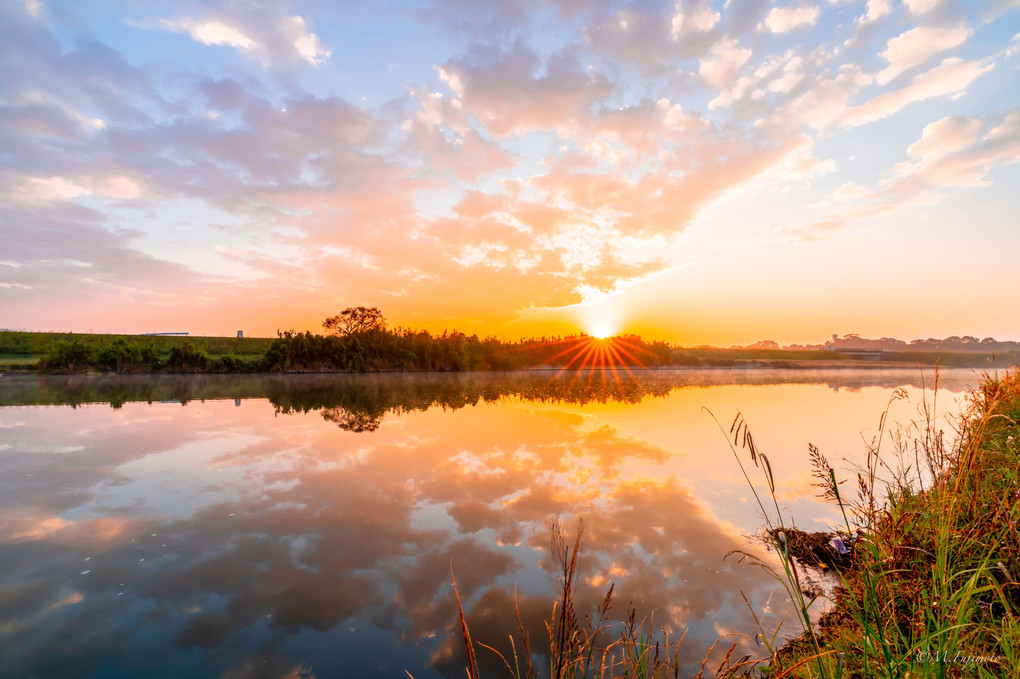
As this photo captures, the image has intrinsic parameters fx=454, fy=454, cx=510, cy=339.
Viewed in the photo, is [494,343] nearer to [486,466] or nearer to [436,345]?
[436,345]

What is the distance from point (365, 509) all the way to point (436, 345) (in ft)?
113

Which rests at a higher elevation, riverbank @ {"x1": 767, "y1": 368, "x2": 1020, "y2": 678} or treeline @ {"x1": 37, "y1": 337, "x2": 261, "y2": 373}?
treeline @ {"x1": 37, "y1": 337, "x2": 261, "y2": 373}

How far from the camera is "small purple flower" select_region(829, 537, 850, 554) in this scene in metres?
5.78

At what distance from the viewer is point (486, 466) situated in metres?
10.4

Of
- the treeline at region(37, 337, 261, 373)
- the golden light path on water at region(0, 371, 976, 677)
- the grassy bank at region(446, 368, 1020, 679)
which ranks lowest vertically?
the golden light path on water at region(0, 371, 976, 677)

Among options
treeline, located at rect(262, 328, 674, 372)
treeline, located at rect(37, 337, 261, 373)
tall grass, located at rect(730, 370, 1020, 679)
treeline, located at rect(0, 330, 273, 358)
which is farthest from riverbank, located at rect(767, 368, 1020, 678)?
treeline, located at rect(0, 330, 273, 358)

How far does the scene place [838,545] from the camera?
19.6ft

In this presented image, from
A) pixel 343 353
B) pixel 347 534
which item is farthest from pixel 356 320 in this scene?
pixel 347 534

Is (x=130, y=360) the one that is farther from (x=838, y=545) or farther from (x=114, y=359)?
(x=838, y=545)

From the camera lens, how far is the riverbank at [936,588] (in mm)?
1915

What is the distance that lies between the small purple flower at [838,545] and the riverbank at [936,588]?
0.6 inches

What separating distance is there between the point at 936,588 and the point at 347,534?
21.6ft

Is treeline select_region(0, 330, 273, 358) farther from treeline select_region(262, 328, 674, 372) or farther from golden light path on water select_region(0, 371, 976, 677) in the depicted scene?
golden light path on water select_region(0, 371, 976, 677)

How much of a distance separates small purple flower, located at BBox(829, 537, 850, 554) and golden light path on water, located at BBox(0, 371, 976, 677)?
92cm
